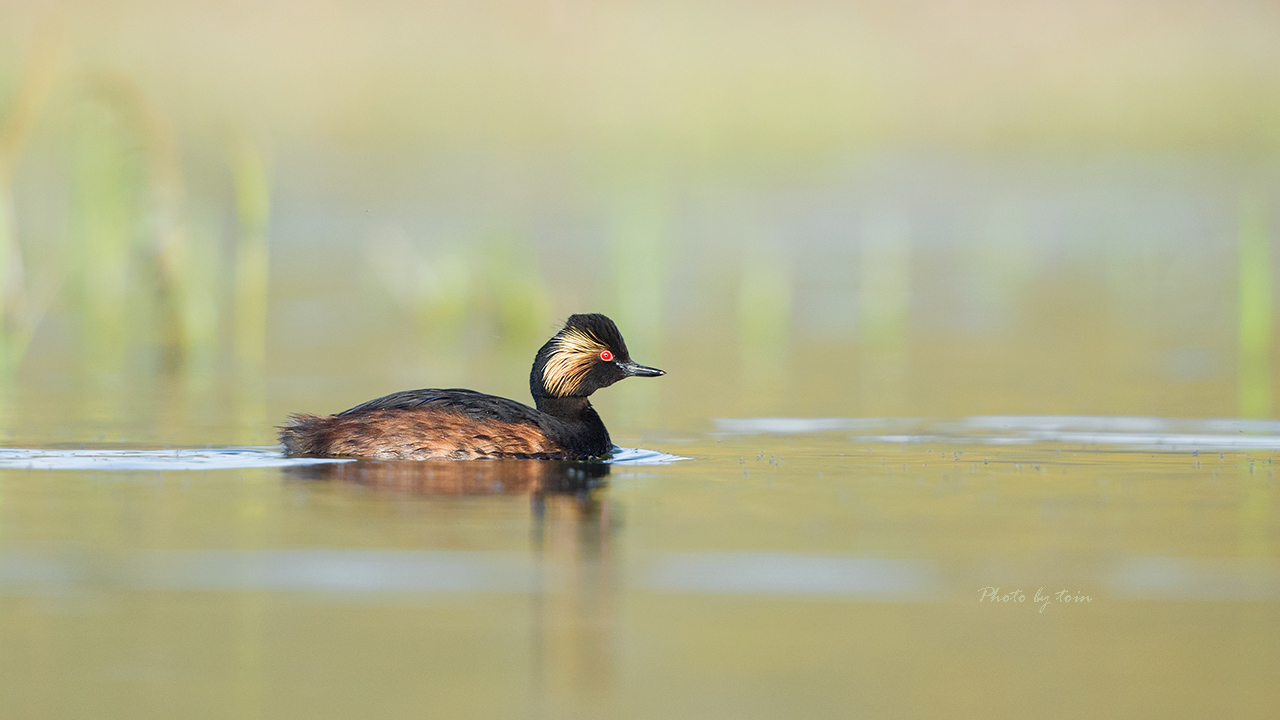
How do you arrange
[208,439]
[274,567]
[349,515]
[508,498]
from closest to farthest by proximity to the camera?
[274,567] < [349,515] < [508,498] < [208,439]

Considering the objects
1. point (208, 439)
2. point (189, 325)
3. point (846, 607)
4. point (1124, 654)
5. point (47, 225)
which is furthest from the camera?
point (47, 225)

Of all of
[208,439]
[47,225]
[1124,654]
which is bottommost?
[1124,654]

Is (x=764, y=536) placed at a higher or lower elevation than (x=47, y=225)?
lower

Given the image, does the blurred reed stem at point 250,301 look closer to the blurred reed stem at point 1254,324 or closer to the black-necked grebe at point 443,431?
the black-necked grebe at point 443,431

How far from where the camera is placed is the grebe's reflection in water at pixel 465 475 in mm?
10188

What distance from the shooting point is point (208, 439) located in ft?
39.4

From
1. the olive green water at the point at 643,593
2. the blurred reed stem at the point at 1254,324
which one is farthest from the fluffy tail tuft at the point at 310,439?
the blurred reed stem at the point at 1254,324

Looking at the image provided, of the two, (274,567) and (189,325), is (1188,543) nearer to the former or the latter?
(274,567)

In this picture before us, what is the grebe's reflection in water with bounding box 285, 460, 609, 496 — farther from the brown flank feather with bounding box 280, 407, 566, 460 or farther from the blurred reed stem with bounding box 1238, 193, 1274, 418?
the blurred reed stem with bounding box 1238, 193, 1274, 418

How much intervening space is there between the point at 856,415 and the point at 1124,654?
670 cm

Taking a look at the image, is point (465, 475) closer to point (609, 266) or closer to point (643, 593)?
point (643, 593)

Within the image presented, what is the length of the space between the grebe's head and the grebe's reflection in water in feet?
2.74

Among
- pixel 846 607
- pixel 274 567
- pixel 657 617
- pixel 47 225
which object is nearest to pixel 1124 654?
pixel 846 607

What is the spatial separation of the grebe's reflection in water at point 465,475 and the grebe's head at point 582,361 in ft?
2.74
